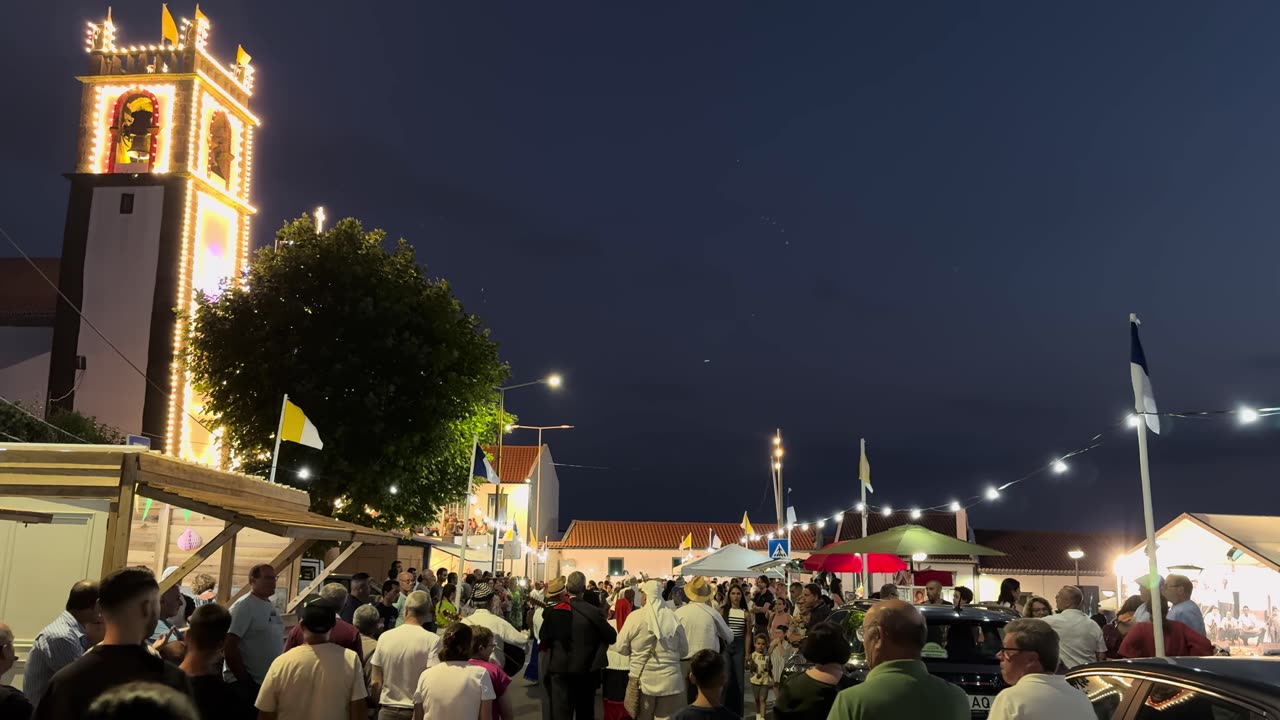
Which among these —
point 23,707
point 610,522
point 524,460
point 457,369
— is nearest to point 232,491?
point 23,707

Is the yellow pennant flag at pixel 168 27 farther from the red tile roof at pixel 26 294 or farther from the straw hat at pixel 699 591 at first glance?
the straw hat at pixel 699 591

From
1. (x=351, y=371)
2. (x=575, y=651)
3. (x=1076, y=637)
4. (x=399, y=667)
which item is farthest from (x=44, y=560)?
(x=351, y=371)

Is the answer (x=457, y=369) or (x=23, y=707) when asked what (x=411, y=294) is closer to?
(x=457, y=369)

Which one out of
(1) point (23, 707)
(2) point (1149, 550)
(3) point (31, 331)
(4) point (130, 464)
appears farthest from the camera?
(3) point (31, 331)

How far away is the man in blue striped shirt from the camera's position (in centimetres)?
628

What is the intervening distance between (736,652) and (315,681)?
27.3 feet

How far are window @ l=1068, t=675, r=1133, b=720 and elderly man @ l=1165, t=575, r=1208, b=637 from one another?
5.84m

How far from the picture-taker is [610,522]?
93.1 meters

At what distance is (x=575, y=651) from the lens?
452 inches

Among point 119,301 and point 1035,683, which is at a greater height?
point 119,301

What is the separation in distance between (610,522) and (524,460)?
14.7 m

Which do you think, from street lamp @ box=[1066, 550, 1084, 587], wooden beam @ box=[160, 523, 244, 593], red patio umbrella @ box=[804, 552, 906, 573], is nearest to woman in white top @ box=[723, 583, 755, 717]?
wooden beam @ box=[160, 523, 244, 593]

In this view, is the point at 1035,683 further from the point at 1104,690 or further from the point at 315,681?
the point at 315,681

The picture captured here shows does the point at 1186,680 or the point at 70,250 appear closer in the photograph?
the point at 1186,680
